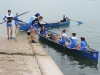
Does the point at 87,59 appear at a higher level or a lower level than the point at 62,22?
lower

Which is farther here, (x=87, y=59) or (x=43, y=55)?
(x=87, y=59)

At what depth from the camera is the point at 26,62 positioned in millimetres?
9305

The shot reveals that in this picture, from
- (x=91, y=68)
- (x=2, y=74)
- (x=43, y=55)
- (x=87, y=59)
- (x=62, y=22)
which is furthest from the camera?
(x=62, y=22)

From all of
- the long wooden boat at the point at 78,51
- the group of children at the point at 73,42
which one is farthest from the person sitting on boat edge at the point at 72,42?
the long wooden boat at the point at 78,51

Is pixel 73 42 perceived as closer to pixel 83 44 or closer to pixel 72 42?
pixel 72 42

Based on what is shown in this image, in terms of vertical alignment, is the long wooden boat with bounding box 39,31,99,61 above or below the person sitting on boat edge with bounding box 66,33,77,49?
below

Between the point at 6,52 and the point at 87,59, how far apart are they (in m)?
5.73

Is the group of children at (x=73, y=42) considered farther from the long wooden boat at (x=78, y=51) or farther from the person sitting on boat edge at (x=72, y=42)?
the long wooden boat at (x=78, y=51)

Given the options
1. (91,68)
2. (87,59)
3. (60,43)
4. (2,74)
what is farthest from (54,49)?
(2,74)

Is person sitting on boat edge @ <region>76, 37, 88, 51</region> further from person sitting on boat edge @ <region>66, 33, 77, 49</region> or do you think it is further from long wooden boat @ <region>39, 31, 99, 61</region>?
person sitting on boat edge @ <region>66, 33, 77, 49</region>

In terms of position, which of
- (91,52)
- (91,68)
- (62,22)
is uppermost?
(62,22)

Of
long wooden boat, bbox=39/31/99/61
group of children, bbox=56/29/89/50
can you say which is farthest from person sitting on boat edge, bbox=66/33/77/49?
long wooden boat, bbox=39/31/99/61

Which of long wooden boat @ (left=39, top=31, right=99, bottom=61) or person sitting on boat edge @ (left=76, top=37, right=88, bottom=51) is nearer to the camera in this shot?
long wooden boat @ (left=39, top=31, right=99, bottom=61)

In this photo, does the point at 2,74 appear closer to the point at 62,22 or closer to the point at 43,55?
the point at 43,55
